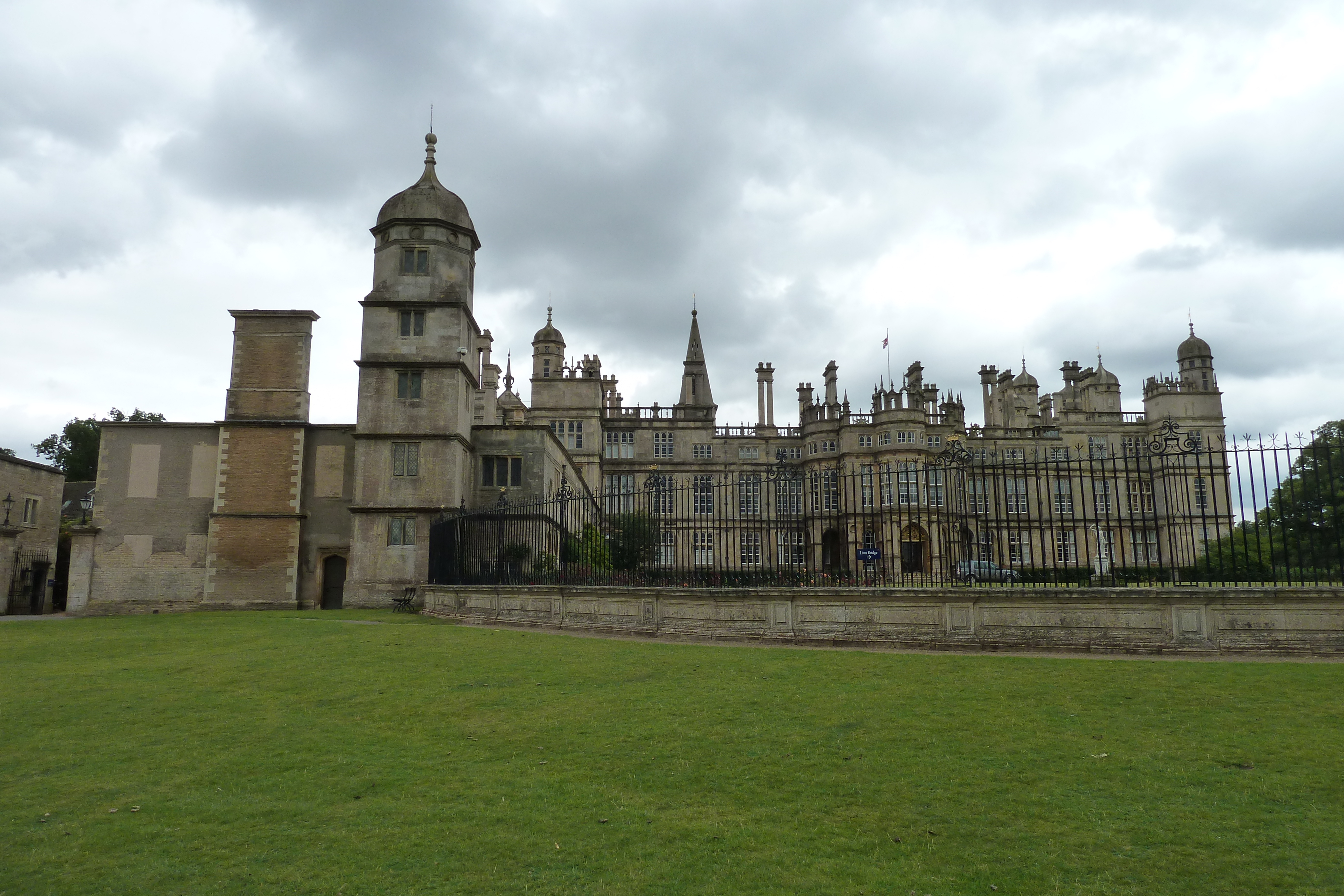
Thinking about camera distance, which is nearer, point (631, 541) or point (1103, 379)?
point (631, 541)

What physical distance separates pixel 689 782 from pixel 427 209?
1185 inches

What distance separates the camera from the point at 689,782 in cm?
591

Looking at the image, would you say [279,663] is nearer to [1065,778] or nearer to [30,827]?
[30,827]

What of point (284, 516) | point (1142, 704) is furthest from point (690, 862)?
point (284, 516)

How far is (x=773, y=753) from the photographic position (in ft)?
21.7

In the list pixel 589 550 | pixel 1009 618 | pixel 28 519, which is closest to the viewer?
pixel 1009 618

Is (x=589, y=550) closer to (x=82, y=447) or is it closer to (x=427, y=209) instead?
(x=427, y=209)

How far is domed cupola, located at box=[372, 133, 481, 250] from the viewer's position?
31609 mm

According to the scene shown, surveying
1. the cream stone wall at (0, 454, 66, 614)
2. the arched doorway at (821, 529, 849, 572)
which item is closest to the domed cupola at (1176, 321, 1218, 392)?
the arched doorway at (821, 529, 849, 572)

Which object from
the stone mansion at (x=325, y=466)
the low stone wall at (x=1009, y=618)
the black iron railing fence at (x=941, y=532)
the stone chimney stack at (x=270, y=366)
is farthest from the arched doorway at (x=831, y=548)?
the low stone wall at (x=1009, y=618)

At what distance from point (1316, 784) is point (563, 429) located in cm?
5043

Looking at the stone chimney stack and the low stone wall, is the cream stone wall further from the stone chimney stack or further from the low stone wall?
the low stone wall

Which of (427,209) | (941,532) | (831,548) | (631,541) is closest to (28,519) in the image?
(427,209)

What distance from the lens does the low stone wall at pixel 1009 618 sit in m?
11.6
